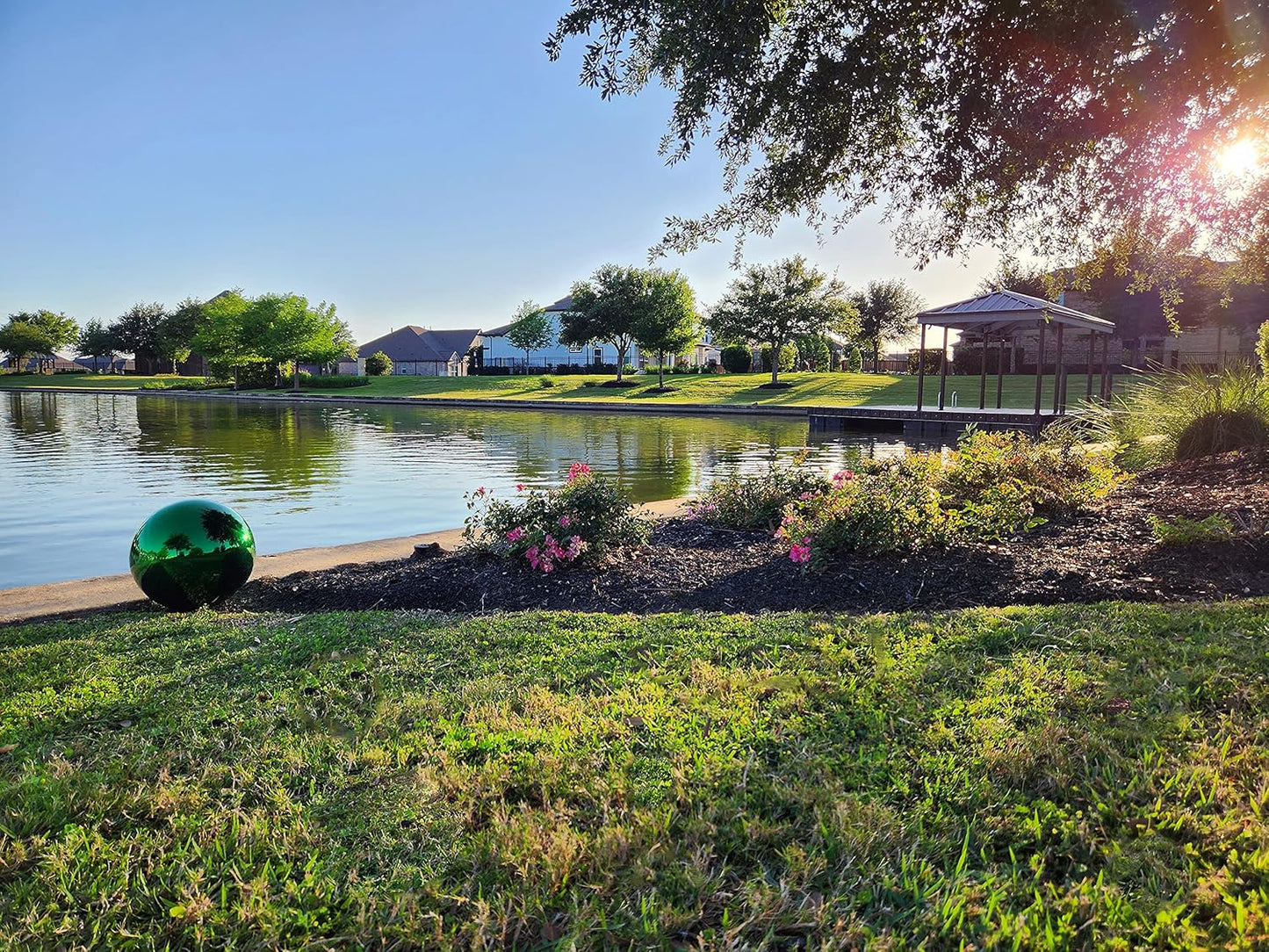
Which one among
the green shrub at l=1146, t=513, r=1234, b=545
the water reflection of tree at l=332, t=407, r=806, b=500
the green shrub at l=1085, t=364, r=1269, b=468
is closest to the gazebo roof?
the water reflection of tree at l=332, t=407, r=806, b=500

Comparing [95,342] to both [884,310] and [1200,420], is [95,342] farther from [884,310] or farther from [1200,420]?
[1200,420]

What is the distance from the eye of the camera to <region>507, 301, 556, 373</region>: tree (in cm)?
7006

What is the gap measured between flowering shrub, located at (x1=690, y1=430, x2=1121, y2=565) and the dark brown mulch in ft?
0.59

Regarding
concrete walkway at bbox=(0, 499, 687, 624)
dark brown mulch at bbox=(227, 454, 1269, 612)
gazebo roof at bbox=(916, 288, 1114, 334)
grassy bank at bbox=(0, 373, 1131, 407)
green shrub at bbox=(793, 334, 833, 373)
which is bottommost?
concrete walkway at bbox=(0, 499, 687, 624)

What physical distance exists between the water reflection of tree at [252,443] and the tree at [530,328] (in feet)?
114

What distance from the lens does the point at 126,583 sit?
22.3 ft

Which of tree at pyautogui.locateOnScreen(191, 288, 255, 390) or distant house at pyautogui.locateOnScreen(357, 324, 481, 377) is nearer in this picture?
tree at pyautogui.locateOnScreen(191, 288, 255, 390)

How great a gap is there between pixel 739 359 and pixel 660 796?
59.4 m

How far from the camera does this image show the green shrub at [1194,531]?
19.5ft

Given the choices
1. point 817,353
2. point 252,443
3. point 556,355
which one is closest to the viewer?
point 252,443

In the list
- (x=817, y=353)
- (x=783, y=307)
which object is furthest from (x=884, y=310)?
(x=783, y=307)

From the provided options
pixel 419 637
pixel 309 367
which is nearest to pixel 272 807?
pixel 419 637

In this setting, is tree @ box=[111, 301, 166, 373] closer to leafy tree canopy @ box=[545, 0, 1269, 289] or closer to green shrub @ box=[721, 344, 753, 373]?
green shrub @ box=[721, 344, 753, 373]

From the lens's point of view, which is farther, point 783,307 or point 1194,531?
point 783,307
